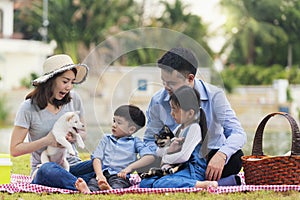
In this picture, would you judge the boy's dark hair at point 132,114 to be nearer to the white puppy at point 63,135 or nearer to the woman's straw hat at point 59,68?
the white puppy at point 63,135

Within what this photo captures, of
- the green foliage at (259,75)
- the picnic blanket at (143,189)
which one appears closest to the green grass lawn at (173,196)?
the picnic blanket at (143,189)

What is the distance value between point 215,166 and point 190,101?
0.42 metres

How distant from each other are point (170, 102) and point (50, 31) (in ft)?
98.1

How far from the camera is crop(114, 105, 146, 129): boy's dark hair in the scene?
4.47 metres

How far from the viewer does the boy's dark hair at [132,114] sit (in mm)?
4473

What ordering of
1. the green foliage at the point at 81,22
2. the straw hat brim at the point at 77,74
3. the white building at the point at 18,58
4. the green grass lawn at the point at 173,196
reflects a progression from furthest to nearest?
the green foliage at the point at 81,22
the white building at the point at 18,58
the straw hat brim at the point at 77,74
the green grass lawn at the point at 173,196

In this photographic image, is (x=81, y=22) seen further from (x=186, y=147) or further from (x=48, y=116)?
(x=186, y=147)

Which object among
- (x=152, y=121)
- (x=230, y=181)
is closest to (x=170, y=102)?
(x=152, y=121)

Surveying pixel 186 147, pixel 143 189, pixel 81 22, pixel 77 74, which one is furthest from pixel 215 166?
pixel 81 22

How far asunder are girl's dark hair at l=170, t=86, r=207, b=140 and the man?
32 millimetres

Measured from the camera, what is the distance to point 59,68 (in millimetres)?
4645

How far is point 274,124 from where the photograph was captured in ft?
70.4

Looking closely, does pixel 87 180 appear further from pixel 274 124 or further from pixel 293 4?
pixel 293 4

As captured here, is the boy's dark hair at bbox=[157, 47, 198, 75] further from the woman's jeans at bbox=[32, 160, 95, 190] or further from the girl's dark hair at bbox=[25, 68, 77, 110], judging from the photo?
the woman's jeans at bbox=[32, 160, 95, 190]
